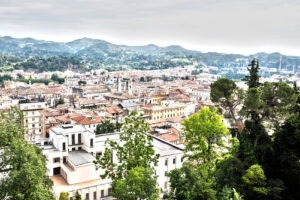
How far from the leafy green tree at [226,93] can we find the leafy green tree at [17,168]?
49.6 feet

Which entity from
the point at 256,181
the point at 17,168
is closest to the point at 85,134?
the point at 17,168

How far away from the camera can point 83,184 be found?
98.0 ft

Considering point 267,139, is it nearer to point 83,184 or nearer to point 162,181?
point 162,181

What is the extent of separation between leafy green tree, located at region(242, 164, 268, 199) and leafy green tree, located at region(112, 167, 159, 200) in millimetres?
5514

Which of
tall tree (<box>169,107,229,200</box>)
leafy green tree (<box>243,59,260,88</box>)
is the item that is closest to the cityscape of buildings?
tall tree (<box>169,107,229,200</box>)

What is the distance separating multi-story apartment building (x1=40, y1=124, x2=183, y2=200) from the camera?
97.2 ft

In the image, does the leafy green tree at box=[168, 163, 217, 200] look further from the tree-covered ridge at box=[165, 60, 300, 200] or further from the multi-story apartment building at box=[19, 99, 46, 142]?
the multi-story apartment building at box=[19, 99, 46, 142]

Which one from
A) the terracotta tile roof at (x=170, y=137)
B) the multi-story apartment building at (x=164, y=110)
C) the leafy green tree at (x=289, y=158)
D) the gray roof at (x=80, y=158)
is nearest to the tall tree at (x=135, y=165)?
the leafy green tree at (x=289, y=158)

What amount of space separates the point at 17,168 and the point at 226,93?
16.6 meters

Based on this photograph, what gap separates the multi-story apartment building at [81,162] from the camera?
97.2 feet

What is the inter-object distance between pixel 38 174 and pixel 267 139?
13.8m

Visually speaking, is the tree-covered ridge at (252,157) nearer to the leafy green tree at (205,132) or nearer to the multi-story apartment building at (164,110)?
the leafy green tree at (205,132)

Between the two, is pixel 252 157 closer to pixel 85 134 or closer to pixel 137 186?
pixel 137 186

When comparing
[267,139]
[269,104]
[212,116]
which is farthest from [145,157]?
[269,104]
